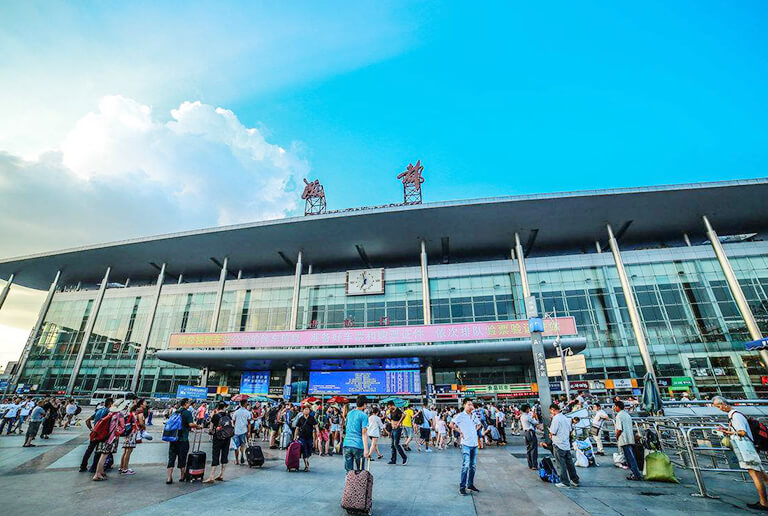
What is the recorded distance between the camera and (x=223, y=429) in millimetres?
8281

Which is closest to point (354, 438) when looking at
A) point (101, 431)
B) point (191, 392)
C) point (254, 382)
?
point (101, 431)

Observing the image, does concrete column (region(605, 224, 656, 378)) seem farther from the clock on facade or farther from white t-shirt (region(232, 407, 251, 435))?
white t-shirt (region(232, 407, 251, 435))

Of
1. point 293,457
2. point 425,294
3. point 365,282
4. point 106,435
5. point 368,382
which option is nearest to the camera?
point 106,435

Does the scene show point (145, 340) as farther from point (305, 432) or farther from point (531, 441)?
point (531, 441)

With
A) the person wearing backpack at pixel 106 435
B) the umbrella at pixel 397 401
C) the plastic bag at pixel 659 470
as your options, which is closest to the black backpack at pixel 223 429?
the person wearing backpack at pixel 106 435

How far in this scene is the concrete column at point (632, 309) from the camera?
2927cm

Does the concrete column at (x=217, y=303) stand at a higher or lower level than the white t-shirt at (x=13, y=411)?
higher

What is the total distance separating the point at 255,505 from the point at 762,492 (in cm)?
904

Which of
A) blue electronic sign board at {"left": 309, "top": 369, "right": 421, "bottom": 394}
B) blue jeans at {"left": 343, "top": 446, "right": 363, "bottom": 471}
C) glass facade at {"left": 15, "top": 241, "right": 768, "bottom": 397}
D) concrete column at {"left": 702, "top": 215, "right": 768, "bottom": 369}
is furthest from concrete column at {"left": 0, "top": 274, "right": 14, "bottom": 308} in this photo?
concrete column at {"left": 702, "top": 215, "right": 768, "bottom": 369}

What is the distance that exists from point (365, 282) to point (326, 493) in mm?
30770

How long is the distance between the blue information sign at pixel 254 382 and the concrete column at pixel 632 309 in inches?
1393

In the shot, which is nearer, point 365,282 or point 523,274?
point 523,274

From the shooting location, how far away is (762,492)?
6250mm

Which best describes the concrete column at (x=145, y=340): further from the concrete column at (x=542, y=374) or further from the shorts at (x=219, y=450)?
the concrete column at (x=542, y=374)
